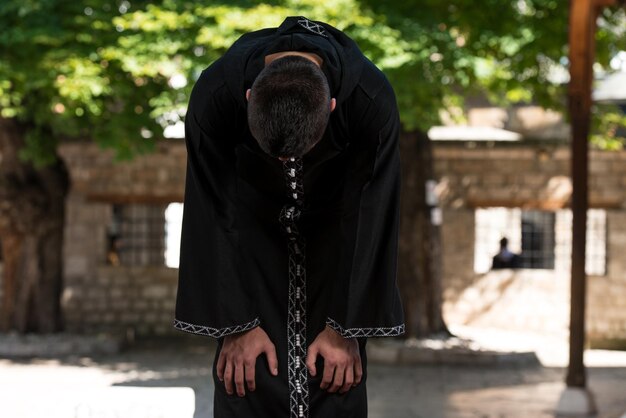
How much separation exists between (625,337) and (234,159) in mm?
16666

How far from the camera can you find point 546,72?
14.9 meters

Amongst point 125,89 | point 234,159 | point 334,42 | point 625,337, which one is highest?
point 125,89

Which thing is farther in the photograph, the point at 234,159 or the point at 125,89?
the point at 125,89

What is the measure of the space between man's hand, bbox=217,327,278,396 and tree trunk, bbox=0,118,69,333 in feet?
45.2

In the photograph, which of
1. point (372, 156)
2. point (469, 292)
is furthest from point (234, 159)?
point (469, 292)

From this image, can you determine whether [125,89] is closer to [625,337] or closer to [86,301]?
[86,301]

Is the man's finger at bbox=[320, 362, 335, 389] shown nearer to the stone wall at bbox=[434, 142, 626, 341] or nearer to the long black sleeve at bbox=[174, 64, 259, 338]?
the long black sleeve at bbox=[174, 64, 259, 338]

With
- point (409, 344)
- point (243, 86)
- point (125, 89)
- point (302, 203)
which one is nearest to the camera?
point (243, 86)

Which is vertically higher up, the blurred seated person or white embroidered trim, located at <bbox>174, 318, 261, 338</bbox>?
the blurred seated person

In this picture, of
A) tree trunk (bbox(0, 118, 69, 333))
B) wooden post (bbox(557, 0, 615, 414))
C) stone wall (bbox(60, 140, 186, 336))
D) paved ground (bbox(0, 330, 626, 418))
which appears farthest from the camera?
stone wall (bbox(60, 140, 186, 336))

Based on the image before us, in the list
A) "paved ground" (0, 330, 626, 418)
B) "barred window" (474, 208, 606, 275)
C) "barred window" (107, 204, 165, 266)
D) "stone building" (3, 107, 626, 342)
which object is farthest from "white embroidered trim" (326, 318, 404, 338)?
"barred window" (107, 204, 165, 266)

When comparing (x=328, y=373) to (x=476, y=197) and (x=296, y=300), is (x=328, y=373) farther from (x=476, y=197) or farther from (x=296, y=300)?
(x=476, y=197)

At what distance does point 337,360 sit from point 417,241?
1329 cm

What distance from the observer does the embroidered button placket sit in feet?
10.4
